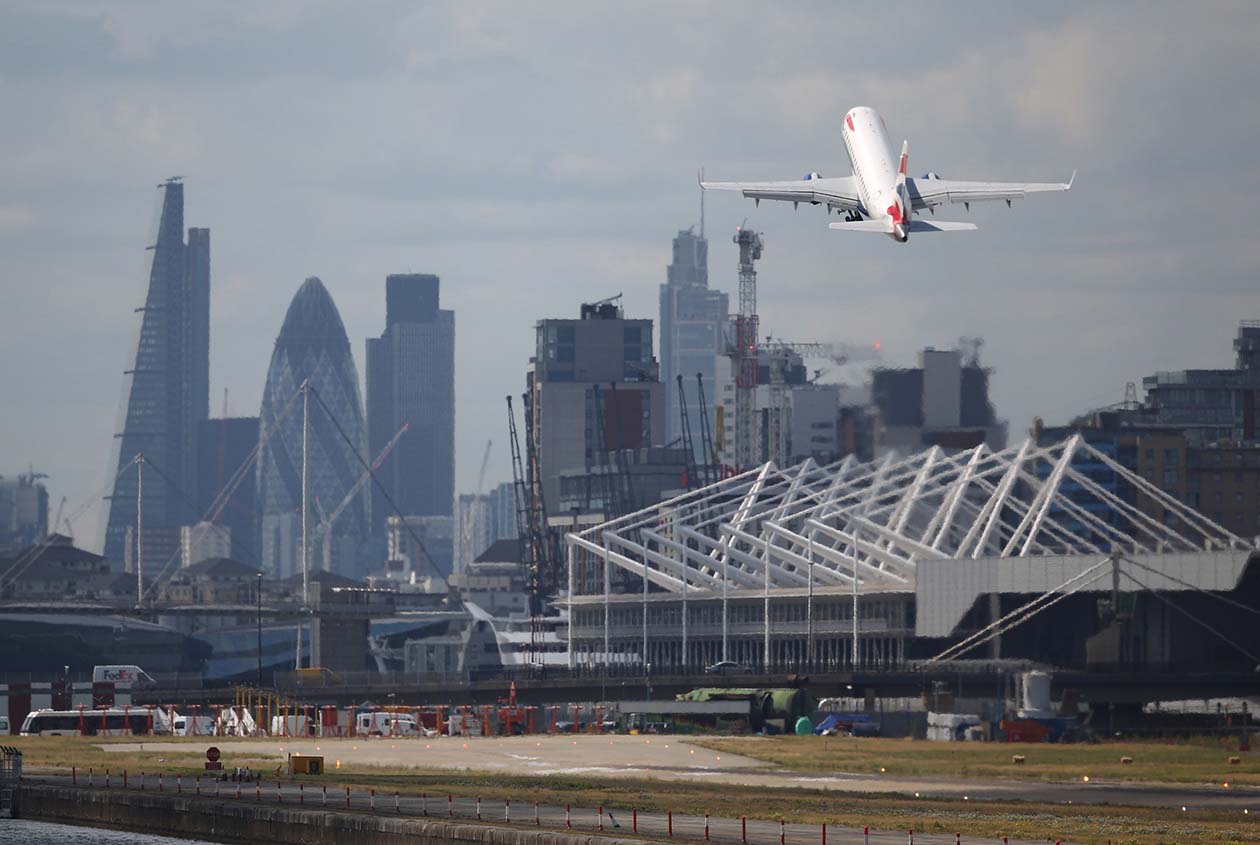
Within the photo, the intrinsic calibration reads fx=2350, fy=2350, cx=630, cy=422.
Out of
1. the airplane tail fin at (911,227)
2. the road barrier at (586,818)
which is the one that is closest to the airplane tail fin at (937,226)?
the airplane tail fin at (911,227)

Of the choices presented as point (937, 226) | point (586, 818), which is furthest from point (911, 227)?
point (586, 818)

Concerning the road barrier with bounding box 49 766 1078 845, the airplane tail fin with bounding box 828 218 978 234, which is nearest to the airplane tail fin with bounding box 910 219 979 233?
the airplane tail fin with bounding box 828 218 978 234

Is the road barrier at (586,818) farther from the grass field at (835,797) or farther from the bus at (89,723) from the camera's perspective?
the bus at (89,723)

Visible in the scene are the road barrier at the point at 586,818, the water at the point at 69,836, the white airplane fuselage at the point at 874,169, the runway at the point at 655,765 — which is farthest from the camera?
the white airplane fuselage at the point at 874,169

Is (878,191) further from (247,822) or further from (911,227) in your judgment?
(247,822)

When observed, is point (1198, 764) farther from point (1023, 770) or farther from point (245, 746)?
point (245, 746)

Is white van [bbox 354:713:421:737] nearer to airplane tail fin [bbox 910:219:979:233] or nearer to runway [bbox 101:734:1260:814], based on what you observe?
runway [bbox 101:734:1260:814]
